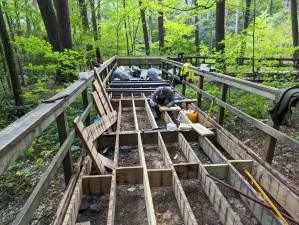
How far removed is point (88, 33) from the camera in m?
11.1

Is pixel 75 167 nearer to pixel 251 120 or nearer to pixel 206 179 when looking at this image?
pixel 206 179

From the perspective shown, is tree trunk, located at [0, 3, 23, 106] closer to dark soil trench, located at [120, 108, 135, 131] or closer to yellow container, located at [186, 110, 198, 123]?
dark soil trench, located at [120, 108, 135, 131]

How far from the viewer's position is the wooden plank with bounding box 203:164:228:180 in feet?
10.1

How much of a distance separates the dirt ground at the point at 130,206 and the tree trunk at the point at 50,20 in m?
7.76

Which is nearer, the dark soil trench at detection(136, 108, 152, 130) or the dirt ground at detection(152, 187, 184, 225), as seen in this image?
the dirt ground at detection(152, 187, 184, 225)

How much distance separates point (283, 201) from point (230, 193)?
0.61 metres

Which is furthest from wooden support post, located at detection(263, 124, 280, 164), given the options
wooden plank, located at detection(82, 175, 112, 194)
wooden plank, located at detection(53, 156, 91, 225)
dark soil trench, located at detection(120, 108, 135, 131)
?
dark soil trench, located at detection(120, 108, 135, 131)

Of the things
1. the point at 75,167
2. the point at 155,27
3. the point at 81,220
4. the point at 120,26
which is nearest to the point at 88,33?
the point at 120,26

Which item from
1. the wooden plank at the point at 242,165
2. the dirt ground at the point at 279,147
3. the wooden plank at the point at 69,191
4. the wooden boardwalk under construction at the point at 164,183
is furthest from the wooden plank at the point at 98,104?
the dirt ground at the point at 279,147

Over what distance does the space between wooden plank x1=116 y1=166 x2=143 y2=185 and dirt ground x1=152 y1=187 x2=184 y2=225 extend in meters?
0.28

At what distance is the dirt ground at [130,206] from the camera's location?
261cm

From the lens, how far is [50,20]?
907 cm

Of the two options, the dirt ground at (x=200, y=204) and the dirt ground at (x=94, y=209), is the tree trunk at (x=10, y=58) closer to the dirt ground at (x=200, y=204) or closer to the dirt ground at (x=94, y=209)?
the dirt ground at (x=94, y=209)

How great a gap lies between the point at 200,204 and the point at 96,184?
1.28 meters
